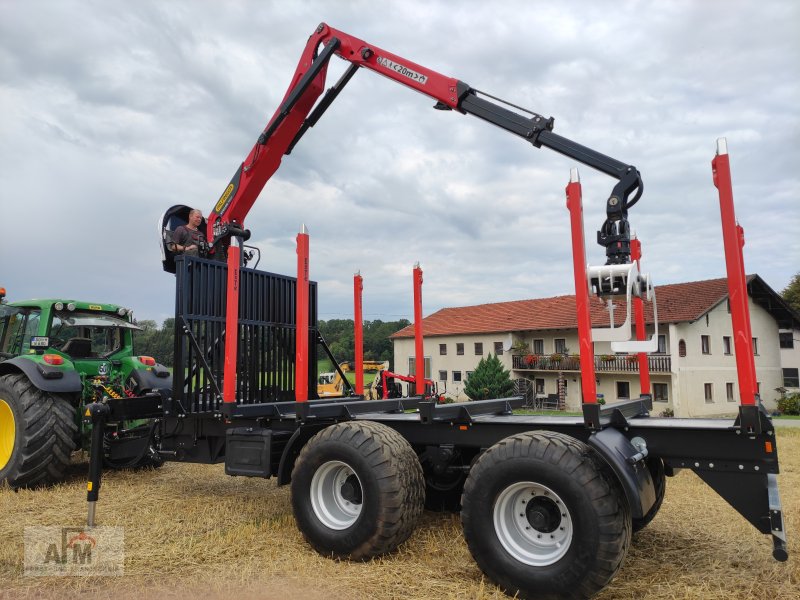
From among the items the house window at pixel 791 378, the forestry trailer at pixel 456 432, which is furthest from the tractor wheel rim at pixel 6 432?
the house window at pixel 791 378

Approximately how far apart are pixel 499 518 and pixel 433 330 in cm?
3658

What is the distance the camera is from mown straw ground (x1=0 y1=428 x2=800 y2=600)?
390 cm

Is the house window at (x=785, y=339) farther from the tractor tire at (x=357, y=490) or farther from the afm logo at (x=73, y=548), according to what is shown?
the afm logo at (x=73, y=548)

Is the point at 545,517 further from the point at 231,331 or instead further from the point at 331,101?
the point at 331,101

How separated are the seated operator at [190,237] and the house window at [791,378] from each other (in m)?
35.8

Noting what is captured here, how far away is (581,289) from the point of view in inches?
158

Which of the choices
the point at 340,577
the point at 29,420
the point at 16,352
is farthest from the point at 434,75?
the point at 16,352

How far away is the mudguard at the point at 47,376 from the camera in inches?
273

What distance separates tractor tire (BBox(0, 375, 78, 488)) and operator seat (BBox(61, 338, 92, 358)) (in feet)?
2.51

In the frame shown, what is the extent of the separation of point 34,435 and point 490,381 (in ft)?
85.7

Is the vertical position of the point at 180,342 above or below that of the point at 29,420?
above

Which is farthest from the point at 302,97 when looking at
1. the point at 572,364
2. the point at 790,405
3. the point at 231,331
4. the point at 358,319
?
the point at 790,405

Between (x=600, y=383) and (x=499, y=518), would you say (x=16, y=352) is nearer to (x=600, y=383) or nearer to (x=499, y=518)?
(x=499, y=518)

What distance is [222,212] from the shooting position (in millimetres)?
7414
